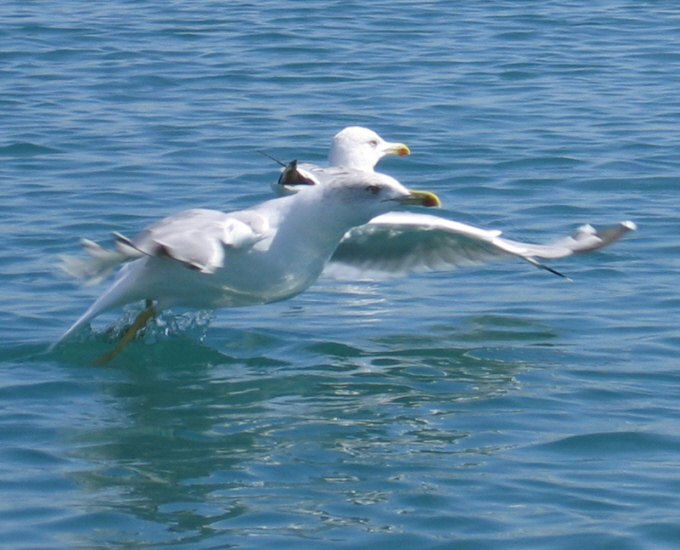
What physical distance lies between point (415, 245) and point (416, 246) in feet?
0.04

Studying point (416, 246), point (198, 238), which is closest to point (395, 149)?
point (416, 246)

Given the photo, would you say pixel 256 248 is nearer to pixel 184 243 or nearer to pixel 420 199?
pixel 184 243

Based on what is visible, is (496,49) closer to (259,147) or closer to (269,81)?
(269,81)

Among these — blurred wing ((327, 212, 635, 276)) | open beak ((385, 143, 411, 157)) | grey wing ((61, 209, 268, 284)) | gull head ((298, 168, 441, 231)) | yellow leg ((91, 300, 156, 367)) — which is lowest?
yellow leg ((91, 300, 156, 367))

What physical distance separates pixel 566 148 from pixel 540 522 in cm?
668

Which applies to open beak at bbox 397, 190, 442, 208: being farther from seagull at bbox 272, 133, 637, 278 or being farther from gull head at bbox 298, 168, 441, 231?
seagull at bbox 272, 133, 637, 278

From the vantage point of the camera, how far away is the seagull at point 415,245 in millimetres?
8055

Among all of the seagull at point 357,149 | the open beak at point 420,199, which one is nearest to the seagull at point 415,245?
the seagull at point 357,149

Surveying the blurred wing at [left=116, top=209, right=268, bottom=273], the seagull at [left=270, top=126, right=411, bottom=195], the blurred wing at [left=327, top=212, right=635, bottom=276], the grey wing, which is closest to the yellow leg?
the grey wing

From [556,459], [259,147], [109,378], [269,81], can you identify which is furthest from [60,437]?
[269,81]

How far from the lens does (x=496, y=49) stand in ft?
50.4

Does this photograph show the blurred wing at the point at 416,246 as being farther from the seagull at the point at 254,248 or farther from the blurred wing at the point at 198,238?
the blurred wing at the point at 198,238

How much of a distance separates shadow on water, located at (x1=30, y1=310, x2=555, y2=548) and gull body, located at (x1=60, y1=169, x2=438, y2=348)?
417 mm

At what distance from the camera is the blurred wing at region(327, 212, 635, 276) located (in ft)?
26.7
